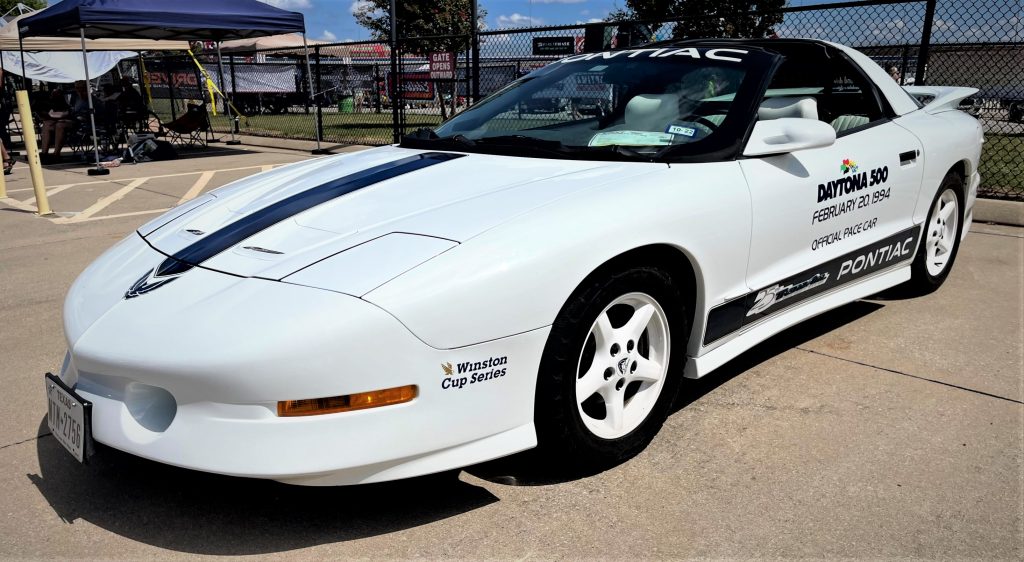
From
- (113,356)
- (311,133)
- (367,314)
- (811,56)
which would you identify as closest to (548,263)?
(367,314)

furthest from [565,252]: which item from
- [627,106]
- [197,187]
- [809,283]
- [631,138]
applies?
[197,187]

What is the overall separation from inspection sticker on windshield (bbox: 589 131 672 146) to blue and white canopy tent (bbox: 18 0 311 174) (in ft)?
31.5

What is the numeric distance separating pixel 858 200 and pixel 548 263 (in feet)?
6.08

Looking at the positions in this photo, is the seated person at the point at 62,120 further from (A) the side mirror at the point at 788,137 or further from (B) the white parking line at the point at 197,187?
(A) the side mirror at the point at 788,137

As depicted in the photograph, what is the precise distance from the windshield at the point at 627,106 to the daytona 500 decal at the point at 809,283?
588mm

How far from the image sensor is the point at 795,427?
9.49ft

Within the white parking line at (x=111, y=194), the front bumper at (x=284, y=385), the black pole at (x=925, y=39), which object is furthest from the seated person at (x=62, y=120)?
the front bumper at (x=284, y=385)

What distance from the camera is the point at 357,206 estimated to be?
2.57 m

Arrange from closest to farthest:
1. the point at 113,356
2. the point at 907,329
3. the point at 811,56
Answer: the point at 113,356 < the point at 811,56 < the point at 907,329

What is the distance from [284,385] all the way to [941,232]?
154 inches

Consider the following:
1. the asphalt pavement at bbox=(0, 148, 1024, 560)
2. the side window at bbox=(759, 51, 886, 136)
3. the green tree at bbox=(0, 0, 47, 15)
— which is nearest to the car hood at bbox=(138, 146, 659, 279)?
the asphalt pavement at bbox=(0, 148, 1024, 560)

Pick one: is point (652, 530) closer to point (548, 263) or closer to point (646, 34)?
point (548, 263)

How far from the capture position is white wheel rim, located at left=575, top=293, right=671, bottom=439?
2.42 metres

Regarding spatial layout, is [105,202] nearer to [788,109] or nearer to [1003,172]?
[788,109]
